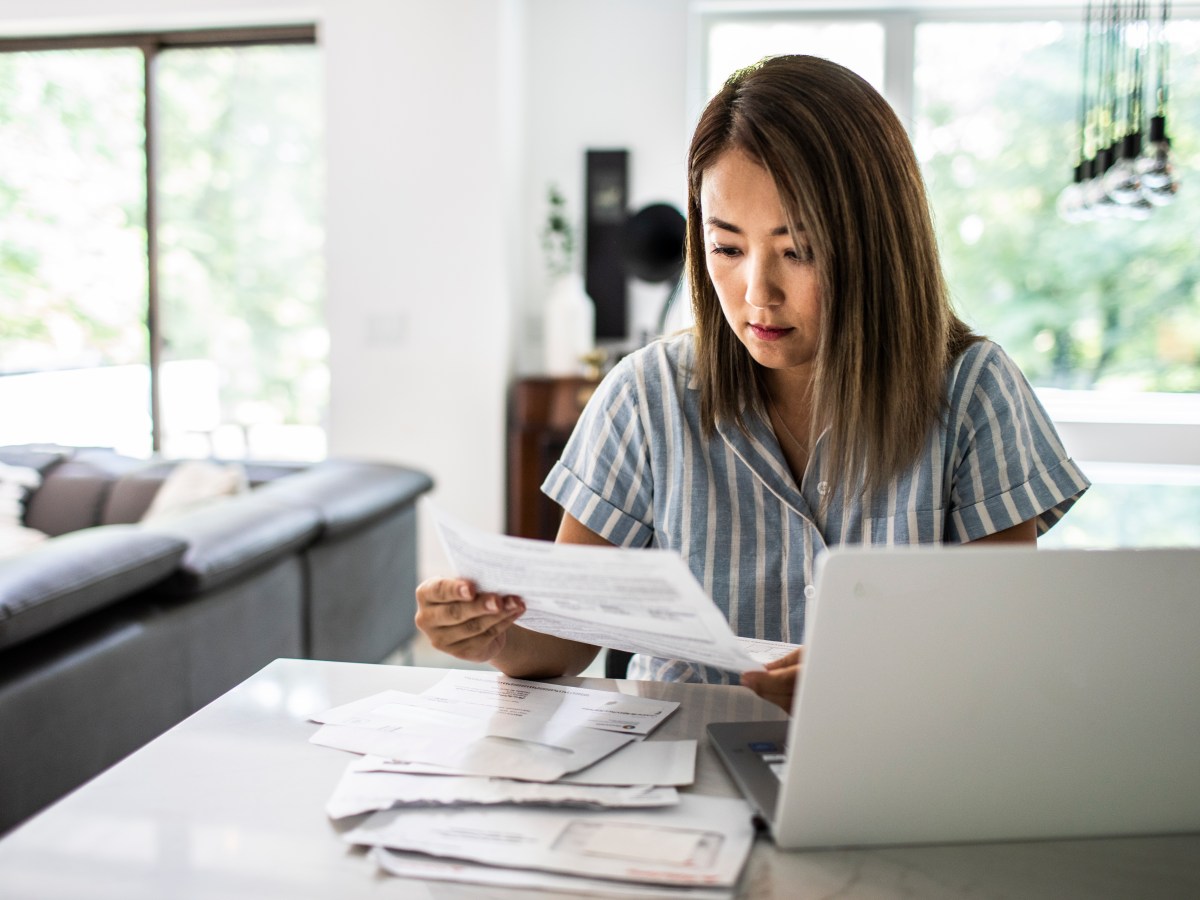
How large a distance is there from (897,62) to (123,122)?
3.04 metres

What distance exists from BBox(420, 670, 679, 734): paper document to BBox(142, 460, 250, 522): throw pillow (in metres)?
1.80

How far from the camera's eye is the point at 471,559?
2.68 feet

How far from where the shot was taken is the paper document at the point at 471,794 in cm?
70

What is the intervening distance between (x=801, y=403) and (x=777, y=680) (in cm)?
51

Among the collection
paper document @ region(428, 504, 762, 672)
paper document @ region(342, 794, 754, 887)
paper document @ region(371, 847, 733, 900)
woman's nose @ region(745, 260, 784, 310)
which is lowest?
paper document @ region(371, 847, 733, 900)

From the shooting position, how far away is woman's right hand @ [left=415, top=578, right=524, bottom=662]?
0.89 m

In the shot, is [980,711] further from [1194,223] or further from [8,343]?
[8,343]

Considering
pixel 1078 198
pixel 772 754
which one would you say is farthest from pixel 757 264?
pixel 1078 198

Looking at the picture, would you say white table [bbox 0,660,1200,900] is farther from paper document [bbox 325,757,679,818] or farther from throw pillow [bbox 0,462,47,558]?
throw pillow [bbox 0,462,47,558]

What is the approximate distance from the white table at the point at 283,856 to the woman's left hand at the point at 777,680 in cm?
6

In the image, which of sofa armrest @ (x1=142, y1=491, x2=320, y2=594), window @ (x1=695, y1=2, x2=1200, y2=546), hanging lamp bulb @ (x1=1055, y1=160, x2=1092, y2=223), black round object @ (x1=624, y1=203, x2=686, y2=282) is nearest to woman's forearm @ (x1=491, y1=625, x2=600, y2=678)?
sofa armrest @ (x1=142, y1=491, x2=320, y2=594)

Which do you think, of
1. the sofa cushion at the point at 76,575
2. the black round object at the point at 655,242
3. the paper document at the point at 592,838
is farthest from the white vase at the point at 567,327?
the paper document at the point at 592,838

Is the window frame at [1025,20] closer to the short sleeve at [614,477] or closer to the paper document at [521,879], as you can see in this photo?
the short sleeve at [614,477]

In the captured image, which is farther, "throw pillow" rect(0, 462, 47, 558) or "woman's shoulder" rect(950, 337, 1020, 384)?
"throw pillow" rect(0, 462, 47, 558)
